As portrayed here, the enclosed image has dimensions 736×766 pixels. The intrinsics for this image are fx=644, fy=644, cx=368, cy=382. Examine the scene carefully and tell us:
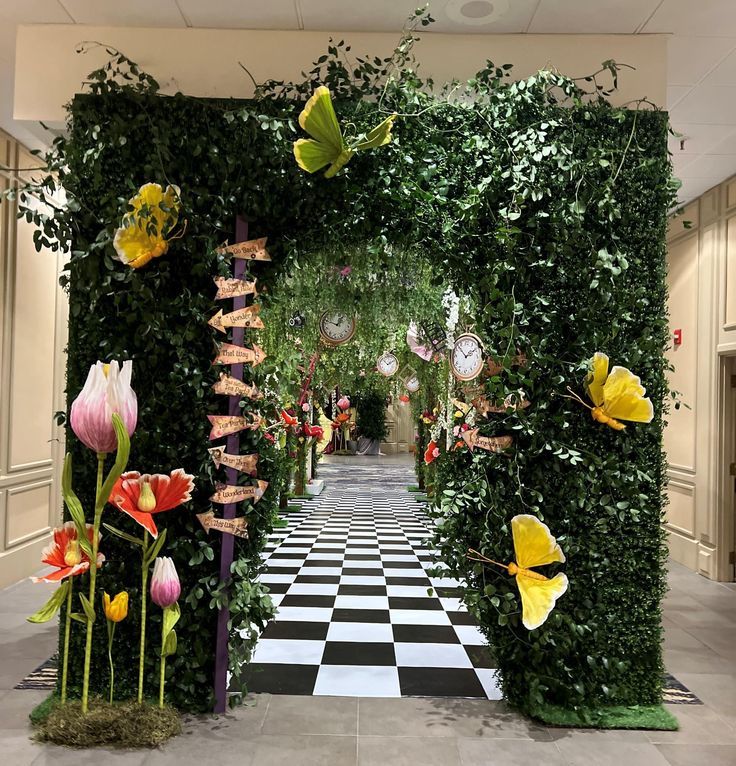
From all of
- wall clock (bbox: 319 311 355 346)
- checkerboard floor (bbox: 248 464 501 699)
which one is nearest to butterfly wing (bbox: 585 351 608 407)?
checkerboard floor (bbox: 248 464 501 699)

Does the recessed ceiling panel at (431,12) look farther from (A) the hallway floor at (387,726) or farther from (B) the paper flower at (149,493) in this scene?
(A) the hallway floor at (387,726)

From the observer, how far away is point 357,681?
11.1 ft

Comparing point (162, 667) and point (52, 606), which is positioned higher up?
point (52, 606)

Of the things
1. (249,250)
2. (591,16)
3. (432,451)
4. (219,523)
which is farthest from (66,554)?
(432,451)

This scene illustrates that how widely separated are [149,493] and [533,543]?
1.70m

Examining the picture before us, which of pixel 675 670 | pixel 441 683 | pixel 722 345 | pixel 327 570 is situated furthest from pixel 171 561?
pixel 722 345

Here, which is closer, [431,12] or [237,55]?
[431,12]

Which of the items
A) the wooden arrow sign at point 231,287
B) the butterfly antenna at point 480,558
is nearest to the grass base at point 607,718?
the butterfly antenna at point 480,558

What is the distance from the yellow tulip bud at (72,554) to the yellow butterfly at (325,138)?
6.13 feet

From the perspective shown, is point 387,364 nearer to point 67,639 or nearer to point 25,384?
point 25,384

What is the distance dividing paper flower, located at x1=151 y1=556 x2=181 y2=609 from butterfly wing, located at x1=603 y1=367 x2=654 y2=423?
2085 millimetres

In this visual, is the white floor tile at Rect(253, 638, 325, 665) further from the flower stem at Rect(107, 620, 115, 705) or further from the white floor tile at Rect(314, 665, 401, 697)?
the flower stem at Rect(107, 620, 115, 705)

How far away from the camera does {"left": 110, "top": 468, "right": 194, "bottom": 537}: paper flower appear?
2656 millimetres

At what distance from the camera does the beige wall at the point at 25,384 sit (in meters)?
4.96
